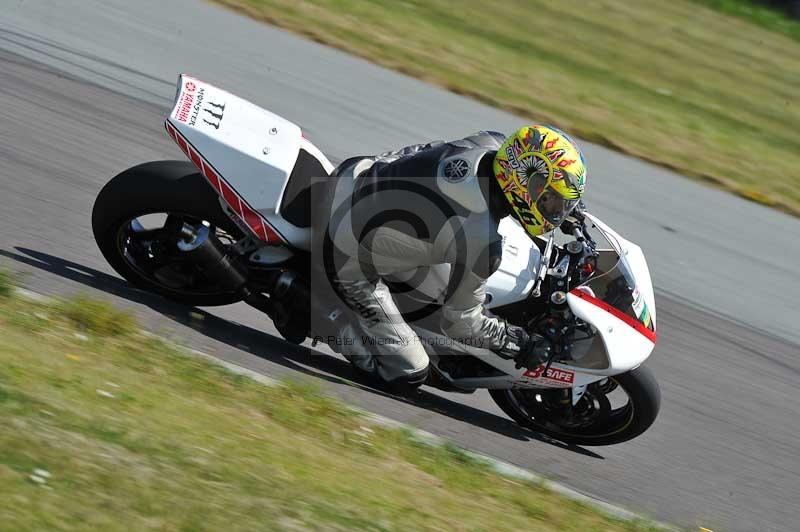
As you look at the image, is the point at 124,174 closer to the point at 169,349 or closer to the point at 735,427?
the point at 169,349

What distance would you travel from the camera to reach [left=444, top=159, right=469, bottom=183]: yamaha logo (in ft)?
16.9

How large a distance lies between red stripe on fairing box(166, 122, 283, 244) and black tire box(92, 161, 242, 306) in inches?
5.1

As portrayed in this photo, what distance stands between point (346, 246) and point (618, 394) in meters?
2.25

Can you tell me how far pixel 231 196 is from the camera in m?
5.48

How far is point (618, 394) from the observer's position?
6605 millimetres

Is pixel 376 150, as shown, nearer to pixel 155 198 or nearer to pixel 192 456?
pixel 155 198

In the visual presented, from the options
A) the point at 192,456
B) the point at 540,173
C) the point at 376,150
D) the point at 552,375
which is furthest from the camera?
the point at 376,150

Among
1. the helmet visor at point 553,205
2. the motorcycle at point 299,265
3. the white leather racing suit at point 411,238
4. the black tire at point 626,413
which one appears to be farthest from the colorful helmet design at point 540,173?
the black tire at point 626,413

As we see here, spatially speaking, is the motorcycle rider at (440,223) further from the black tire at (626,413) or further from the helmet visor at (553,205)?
the black tire at (626,413)

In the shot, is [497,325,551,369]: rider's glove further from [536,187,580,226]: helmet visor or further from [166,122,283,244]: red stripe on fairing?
[166,122,283,244]: red stripe on fairing

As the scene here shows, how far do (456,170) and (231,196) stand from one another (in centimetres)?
122

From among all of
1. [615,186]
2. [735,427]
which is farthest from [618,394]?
[615,186]

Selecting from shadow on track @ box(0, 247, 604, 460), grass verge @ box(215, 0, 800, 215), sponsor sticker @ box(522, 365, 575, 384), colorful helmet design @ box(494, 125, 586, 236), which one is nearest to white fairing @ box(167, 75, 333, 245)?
shadow on track @ box(0, 247, 604, 460)

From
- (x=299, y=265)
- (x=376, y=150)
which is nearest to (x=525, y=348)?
(x=299, y=265)
